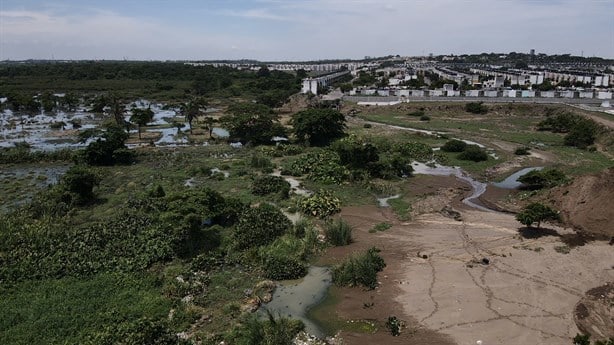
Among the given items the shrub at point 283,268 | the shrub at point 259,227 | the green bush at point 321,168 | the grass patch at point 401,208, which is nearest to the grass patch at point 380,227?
the grass patch at point 401,208

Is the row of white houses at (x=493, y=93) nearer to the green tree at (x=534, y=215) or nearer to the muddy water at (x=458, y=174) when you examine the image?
the muddy water at (x=458, y=174)

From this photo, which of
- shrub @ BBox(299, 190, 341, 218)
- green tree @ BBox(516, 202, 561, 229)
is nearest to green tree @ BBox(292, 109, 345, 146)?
shrub @ BBox(299, 190, 341, 218)

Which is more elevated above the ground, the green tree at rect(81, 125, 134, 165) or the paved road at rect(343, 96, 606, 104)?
the paved road at rect(343, 96, 606, 104)

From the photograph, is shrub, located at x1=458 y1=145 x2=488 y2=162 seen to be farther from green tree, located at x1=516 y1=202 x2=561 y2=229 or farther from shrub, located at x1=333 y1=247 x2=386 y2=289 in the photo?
shrub, located at x1=333 y1=247 x2=386 y2=289

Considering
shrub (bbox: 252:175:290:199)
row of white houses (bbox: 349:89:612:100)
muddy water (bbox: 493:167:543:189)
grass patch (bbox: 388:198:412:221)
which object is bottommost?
grass patch (bbox: 388:198:412:221)

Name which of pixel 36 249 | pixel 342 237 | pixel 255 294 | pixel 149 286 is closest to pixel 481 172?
pixel 342 237

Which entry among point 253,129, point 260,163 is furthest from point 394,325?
point 253,129

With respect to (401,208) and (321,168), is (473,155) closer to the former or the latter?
(321,168)
